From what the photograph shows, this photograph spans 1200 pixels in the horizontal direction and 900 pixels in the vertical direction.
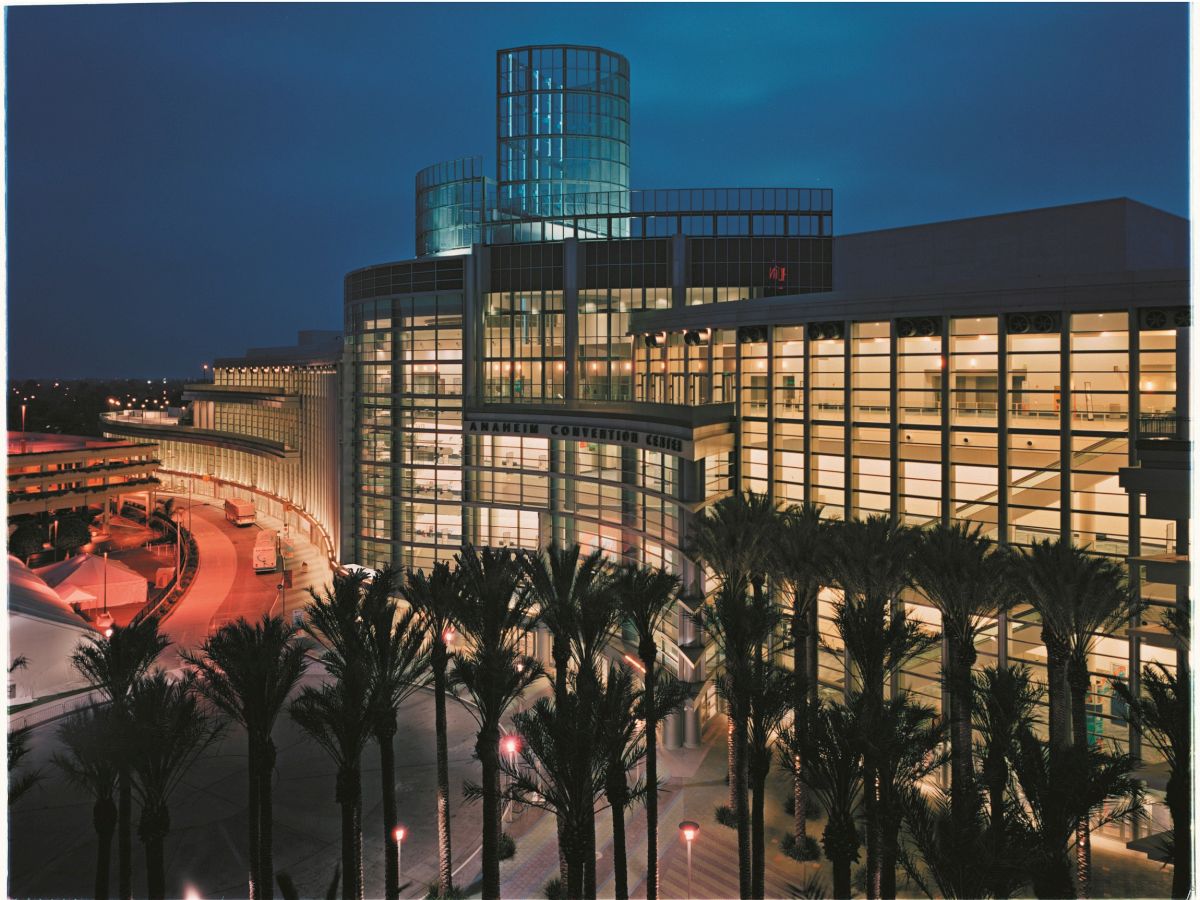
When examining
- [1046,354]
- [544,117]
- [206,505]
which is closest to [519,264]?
[544,117]

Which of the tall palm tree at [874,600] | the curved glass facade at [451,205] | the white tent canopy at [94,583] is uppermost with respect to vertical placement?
the curved glass facade at [451,205]

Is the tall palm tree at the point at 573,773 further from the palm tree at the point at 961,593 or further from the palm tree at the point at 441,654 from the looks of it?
the palm tree at the point at 961,593

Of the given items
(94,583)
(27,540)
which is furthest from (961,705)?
(27,540)

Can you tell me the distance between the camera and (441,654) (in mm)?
22797

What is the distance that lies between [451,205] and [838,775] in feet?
146

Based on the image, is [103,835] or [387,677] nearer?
[103,835]

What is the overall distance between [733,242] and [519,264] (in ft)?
38.2

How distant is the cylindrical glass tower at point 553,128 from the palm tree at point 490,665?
3327cm

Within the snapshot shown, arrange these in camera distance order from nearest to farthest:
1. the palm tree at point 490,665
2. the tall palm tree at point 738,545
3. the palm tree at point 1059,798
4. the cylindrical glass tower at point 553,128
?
the palm tree at point 1059,798 → the palm tree at point 490,665 → the tall palm tree at point 738,545 → the cylindrical glass tower at point 553,128

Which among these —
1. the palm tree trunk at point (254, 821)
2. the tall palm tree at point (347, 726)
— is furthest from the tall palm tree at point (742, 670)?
the palm tree trunk at point (254, 821)

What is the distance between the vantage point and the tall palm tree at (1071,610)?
19391 millimetres

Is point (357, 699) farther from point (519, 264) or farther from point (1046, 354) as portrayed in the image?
point (519, 264)

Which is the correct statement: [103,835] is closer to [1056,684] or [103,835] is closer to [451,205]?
[1056,684]

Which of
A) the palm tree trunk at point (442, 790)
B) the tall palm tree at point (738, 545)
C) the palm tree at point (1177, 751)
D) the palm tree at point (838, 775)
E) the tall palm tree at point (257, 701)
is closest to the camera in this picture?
the palm tree at point (1177, 751)
